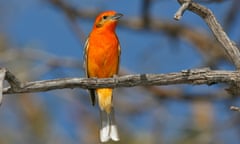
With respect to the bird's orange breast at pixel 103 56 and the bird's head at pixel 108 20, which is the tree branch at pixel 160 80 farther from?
the bird's head at pixel 108 20

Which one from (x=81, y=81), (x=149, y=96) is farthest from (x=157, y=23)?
(x=81, y=81)

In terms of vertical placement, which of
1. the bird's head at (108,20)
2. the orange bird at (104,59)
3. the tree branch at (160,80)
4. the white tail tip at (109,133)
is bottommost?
the tree branch at (160,80)

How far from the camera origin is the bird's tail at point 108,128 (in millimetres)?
6813

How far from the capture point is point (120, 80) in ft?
14.7

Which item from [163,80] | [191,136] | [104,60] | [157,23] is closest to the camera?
[163,80]

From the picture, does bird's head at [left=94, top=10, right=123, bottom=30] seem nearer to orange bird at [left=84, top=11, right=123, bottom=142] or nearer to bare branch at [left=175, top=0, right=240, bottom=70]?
orange bird at [left=84, top=11, right=123, bottom=142]

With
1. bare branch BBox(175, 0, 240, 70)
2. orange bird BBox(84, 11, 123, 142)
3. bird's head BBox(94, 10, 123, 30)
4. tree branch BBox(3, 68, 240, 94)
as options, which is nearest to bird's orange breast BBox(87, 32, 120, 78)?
orange bird BBox(84, 11, 123, 142)

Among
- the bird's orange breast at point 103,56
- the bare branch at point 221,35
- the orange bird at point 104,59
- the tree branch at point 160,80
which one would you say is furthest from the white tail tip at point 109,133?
the bare branch at point 221,35

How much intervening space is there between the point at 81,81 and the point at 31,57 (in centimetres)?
406

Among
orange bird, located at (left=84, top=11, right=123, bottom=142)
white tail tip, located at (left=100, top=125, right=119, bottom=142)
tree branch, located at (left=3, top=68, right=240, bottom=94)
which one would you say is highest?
orange bird, located at (left=84, top=11, right=123, bottom=142)

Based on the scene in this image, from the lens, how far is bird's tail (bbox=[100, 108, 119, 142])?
6813 millimetres

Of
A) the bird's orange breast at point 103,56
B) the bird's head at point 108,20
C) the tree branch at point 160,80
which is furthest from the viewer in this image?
the bird's head at point 108,20

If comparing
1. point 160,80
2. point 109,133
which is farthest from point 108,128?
point 160,80

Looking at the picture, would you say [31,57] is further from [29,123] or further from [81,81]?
[81,81]
